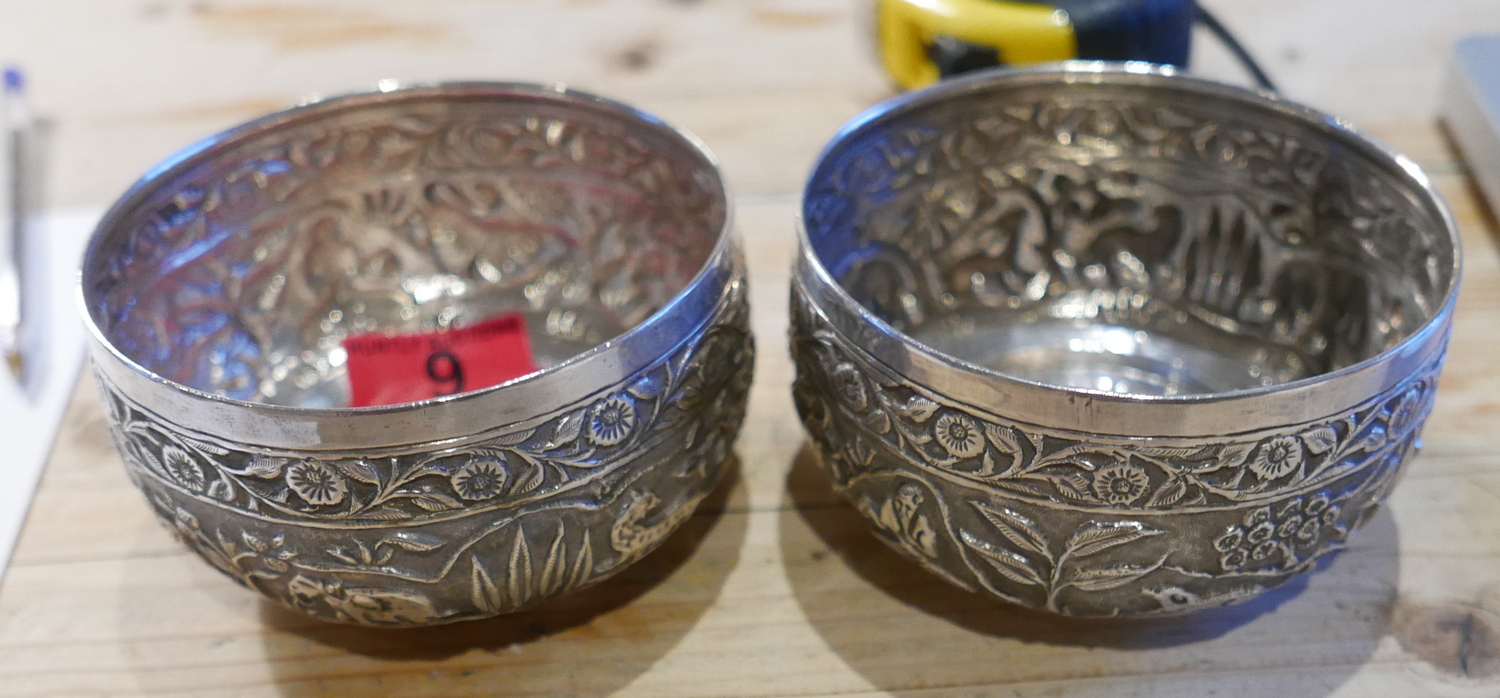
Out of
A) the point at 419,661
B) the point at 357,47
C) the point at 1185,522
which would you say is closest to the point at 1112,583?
the point at 1185,522

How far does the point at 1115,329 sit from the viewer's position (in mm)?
833

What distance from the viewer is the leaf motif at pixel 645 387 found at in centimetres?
56

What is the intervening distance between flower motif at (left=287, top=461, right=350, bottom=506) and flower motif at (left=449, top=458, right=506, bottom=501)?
4 centimetres

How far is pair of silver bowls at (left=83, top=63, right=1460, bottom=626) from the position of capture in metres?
0.53

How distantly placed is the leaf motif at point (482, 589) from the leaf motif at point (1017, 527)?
208 millimetres

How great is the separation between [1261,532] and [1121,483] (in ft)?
0.23

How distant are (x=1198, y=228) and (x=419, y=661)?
20.9 inches

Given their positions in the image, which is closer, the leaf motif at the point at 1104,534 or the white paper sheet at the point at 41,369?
the leaf motif at the point at 1104,534

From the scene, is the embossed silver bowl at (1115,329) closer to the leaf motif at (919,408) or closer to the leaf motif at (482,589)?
the leaf motif at (919,408)

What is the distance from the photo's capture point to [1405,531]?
27.5 inches

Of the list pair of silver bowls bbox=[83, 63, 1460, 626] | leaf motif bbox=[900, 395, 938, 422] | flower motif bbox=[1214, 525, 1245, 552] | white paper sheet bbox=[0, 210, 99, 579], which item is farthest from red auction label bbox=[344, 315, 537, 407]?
flower motif bbox=[1214, 525, 1245, 552]

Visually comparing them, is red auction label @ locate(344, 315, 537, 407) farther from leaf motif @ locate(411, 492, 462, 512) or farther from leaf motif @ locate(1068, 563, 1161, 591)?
leaf motif @ locate(1068, 563, 1161, 591)

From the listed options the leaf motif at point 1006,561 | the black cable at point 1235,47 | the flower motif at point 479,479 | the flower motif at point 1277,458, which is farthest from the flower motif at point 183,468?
the black cable at point 1235,47

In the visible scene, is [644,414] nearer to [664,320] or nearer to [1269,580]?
[664,320]
